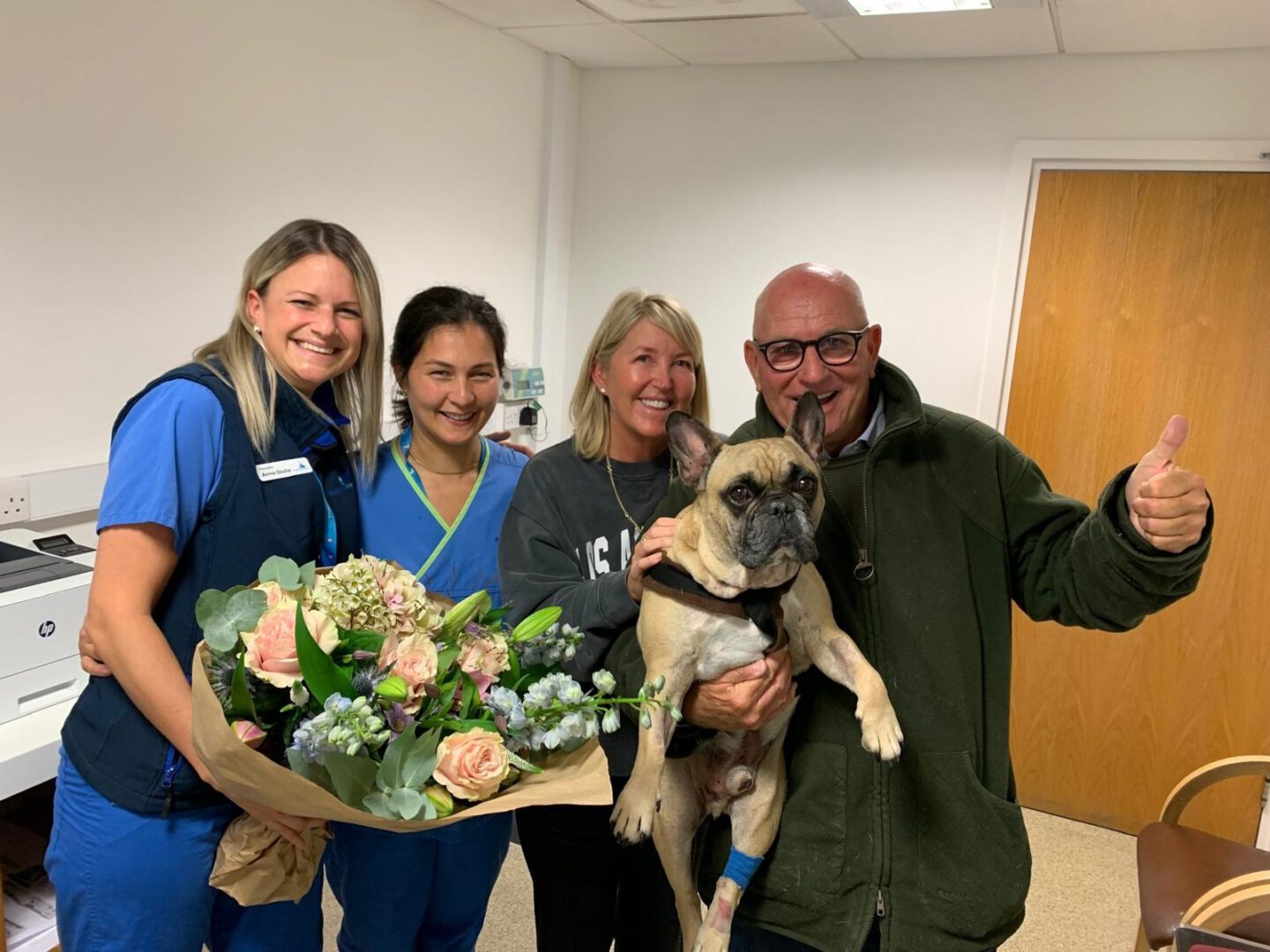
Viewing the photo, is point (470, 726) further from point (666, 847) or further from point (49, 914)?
point (49, 914)

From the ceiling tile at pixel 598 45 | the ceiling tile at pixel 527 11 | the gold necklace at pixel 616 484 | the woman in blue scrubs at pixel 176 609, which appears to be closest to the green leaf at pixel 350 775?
the woman in blue scrubs at pixel 176 609

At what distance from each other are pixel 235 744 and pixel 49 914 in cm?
155

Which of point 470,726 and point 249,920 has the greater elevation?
point 470,726

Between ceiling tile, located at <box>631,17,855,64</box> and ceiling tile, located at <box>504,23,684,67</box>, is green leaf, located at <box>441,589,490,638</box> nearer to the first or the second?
ceiling tile, located at <box>631,17,855,64</box>

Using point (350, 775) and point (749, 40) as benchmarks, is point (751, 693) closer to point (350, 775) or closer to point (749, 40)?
point (350, 775)

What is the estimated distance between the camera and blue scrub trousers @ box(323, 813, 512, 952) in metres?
1.71

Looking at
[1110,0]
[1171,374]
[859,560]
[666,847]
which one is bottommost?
[666,847]

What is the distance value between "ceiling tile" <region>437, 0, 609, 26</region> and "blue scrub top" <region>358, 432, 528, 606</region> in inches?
76.1

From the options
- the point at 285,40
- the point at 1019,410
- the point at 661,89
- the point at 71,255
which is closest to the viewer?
the point at 71,255

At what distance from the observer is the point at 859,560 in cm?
140

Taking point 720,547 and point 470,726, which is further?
point 720,547

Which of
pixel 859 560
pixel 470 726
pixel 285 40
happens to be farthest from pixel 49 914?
pixel 285 40

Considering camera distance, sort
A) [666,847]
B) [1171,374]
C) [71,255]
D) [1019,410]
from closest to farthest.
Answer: [666,847]
[71,255]
[1171,374]
[1019,410]

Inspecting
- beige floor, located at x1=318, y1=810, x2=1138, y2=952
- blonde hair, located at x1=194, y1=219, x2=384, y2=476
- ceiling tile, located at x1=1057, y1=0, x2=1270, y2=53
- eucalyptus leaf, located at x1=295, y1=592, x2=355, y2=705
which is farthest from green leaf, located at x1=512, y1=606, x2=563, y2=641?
ceiling tile, located at x1=1057, y1=0, x2=1270, y2=53
